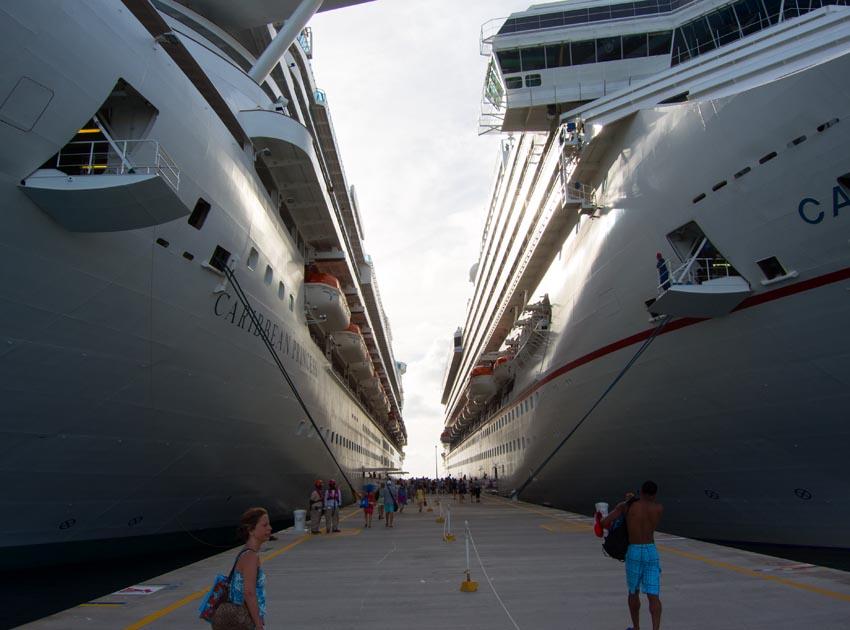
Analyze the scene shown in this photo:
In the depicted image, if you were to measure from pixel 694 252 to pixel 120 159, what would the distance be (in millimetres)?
10036

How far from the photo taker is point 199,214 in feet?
32.9

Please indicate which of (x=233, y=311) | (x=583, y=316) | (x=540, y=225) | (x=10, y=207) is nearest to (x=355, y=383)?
(x=540, y=225)

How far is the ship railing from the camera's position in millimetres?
8031

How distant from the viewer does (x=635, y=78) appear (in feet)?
56.1

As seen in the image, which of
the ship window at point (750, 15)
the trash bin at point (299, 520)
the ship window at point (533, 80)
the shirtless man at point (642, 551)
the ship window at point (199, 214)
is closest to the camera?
the shirtless man at point (642, 551)

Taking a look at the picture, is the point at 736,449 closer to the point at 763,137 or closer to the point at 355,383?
the point at 763,137

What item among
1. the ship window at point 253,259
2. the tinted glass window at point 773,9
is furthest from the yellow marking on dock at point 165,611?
the tinted glass window at point 773,9

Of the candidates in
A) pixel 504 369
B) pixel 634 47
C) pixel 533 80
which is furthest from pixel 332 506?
pixel 504 369

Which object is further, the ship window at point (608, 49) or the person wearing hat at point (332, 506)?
the ship window at point (608, 49)

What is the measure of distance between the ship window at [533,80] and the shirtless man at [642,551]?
1506 centimetres

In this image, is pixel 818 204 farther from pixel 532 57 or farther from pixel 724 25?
pixel 532 57

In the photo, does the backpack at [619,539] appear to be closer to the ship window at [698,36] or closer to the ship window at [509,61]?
the ship window at [509,61]

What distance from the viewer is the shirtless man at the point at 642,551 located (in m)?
4.39

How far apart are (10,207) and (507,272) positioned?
21.7 m
